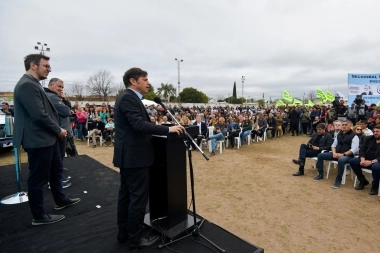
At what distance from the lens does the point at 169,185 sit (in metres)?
2.23

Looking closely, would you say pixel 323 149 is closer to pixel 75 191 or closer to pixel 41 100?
pixel 75 191

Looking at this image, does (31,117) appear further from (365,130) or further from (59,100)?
(365,130)

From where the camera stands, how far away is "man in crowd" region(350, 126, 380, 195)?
4.19 metres

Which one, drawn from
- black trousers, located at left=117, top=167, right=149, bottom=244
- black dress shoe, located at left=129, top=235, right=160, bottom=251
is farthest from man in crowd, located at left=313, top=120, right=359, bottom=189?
black trousers, located at left=117, top=167, right=149, bottom=244

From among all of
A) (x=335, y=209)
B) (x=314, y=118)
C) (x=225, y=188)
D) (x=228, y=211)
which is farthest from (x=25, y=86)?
(x=314, y=118)

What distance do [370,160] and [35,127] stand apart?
5.53 metres

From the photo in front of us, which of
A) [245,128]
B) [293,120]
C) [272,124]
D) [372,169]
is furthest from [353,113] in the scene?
[372,169]

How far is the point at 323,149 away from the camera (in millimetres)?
5398

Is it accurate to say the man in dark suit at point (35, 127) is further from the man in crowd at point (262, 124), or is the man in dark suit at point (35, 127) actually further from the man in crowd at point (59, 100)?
the man in crowd at point (262, 124)

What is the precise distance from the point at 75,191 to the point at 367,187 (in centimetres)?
552

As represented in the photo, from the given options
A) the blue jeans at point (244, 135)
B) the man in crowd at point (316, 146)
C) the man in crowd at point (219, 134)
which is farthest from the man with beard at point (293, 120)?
the man in crowd at point (316, 146)

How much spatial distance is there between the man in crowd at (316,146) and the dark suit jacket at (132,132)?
457 cm

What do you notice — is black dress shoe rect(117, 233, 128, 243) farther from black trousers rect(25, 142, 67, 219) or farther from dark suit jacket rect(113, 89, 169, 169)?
black trousers rect(25, 142, 67, 219)

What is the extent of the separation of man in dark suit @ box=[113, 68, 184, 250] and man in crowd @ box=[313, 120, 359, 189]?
167 inches
